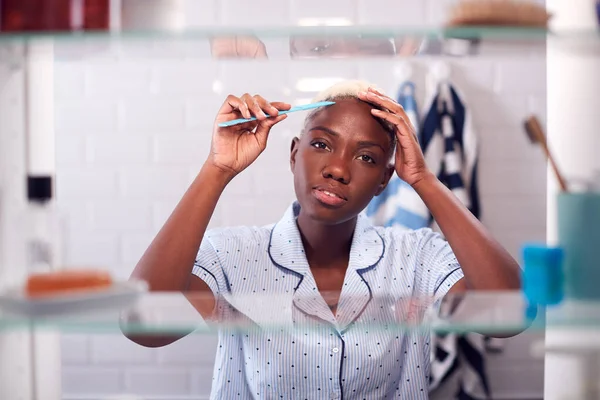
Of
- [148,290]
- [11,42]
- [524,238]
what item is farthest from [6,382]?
[524,238]

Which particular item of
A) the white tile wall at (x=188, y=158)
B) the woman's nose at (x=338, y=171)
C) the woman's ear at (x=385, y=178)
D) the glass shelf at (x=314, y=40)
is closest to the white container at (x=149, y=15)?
the glass shelf at (x=314, y=40)

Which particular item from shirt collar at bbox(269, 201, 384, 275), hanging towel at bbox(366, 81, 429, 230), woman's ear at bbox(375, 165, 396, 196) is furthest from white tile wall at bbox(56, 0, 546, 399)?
woman's ear at bbox(375, 165, 396, 196)

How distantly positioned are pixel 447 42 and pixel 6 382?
0.50m

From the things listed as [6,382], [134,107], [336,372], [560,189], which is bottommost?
[336,372]

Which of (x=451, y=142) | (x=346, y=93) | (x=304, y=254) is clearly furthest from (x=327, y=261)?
(x=451, y=142)

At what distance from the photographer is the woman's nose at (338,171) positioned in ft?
2.51

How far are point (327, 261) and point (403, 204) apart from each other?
0.43 metres

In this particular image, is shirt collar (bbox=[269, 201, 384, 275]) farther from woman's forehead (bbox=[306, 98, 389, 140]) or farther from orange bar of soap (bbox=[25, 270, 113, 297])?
orange bar of soap (bbox=[25, 270, 113, 297])

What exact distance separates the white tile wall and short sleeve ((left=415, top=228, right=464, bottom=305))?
0.49 metres

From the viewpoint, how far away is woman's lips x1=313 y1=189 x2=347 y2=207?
0.76m

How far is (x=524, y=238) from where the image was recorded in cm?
147

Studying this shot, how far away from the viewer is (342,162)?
2.57 ft

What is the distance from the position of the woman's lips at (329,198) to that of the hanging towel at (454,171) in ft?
2.06

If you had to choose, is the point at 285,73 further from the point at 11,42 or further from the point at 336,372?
the point at 11,42
